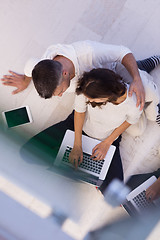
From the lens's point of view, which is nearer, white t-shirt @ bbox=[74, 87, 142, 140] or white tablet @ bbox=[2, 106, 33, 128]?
white t-shirt @ bbox=[74, 87, 142, 140]

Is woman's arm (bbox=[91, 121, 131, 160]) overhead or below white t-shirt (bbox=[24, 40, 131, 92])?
below

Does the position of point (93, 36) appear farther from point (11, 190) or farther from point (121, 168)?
point (11, 190)

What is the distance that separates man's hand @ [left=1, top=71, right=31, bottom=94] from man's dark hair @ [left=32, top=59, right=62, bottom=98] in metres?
0.65

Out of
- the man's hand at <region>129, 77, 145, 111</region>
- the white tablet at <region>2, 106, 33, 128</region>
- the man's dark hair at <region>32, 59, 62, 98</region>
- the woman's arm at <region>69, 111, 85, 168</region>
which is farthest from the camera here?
the white tablet at <region>2, 106, 33, 128</region>

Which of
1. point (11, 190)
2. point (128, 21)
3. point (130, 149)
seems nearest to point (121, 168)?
point (130, 149)

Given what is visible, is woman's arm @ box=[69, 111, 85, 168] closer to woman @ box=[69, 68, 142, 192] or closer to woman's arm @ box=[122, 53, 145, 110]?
woman @ box=[69, 68, 142, 192]

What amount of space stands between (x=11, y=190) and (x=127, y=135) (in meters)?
0.96

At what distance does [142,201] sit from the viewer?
1273 millimetres

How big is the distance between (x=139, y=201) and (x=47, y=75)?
2.98ft

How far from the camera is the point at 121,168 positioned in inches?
54.3

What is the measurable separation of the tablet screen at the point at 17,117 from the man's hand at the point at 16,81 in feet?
0.46

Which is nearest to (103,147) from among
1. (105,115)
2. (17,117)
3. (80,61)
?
(105,115)

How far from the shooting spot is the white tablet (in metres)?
1.45

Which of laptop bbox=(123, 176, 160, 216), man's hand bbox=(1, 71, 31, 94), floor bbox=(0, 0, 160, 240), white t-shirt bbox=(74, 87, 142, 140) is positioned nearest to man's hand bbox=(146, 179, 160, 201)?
laptop bbox=(123, 176, 160, 216)
